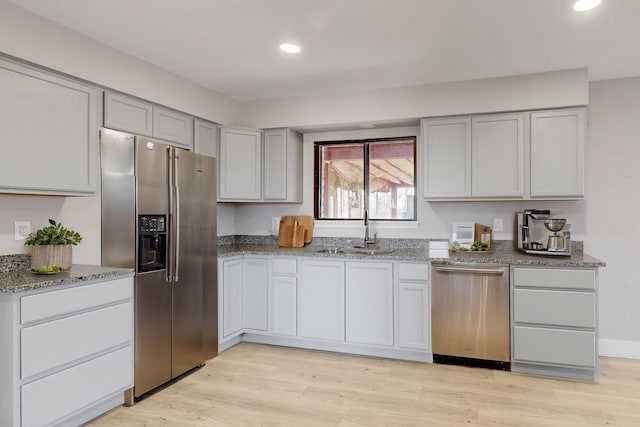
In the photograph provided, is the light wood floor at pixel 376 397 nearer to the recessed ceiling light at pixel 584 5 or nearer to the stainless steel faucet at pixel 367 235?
the stainless steel faucet at pixel 367 235

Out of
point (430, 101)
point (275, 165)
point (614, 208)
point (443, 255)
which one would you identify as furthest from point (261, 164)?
point (614, 208)

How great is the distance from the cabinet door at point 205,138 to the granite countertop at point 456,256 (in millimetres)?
947

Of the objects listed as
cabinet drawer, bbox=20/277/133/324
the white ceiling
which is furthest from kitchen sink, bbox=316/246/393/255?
cabinet drawer, bbox=20/277/133/324

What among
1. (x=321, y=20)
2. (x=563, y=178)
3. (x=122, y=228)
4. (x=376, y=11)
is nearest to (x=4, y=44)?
(x=122, y=228)

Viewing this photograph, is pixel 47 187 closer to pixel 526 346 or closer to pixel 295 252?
pixel 295 252

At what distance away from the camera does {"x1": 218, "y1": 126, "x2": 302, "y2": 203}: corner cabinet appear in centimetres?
423

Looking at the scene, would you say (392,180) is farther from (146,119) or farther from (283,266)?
(146,119)

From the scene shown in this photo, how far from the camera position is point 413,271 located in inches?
143

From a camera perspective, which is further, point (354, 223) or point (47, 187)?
point (354, 223)

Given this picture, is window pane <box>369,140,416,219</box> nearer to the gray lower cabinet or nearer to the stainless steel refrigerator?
the gray lower cabinet

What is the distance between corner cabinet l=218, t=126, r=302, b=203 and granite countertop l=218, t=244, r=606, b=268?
1.85ft

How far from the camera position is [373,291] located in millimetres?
3752

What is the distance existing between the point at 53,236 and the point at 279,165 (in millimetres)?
2283

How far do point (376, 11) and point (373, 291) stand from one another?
2215 mm
